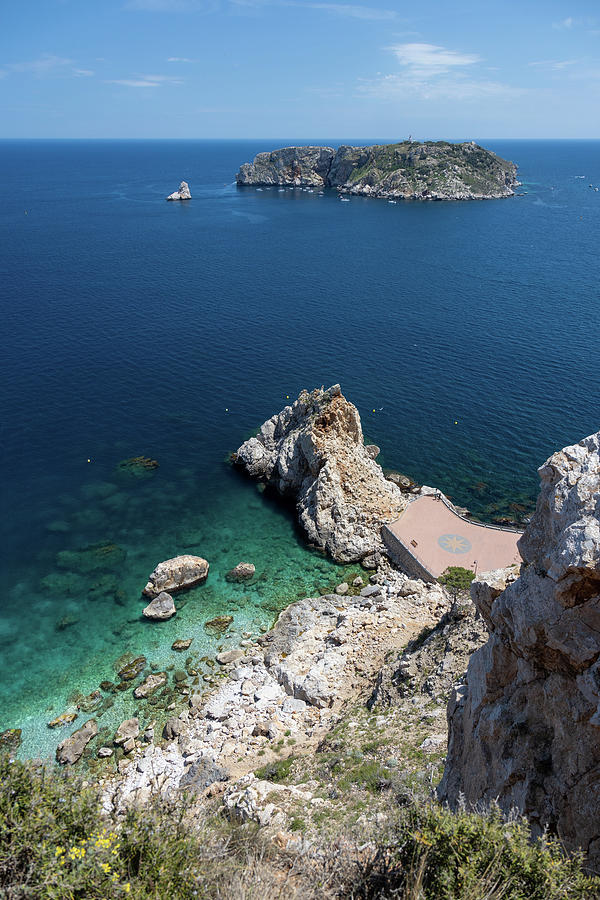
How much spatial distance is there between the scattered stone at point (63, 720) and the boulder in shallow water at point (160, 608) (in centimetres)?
795

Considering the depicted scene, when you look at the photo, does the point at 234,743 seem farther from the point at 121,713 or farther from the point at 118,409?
the point at 118,409

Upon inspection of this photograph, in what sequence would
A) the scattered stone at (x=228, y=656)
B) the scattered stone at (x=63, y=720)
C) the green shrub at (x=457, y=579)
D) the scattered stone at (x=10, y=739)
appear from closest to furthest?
the scattered stone at (x=10, y=739) < the scattered stone at (x=63, y=720) < the green shrub at (x=457, y=579) < the scattered stone at (x=228, y=656)

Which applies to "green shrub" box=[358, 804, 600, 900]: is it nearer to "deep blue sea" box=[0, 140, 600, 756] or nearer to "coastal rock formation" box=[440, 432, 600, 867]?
"coastal rock formation" box=[440, 432, 600, 867]

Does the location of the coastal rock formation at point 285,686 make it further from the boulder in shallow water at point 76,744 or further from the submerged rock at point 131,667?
the submerged rock at point 131,667

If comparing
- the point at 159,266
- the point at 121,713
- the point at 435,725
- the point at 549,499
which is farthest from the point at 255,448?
the point at 159,266

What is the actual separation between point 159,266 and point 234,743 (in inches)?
4186

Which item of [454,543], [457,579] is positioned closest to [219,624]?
[457,579]

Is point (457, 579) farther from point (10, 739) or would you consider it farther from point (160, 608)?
point (10, 739)

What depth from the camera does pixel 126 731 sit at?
29.8 m

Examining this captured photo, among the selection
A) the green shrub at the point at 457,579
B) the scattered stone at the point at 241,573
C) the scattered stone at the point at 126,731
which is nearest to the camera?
the scattered stone at the point at 126,731

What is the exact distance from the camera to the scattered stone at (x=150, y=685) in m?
32.0

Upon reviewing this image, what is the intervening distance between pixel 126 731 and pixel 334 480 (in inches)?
925

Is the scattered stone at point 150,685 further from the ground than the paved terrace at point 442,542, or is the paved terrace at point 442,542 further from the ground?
the paved terrace at point 442,542

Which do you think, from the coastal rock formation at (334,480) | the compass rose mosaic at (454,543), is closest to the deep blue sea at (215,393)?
the coastal rock formation at (334,480)
